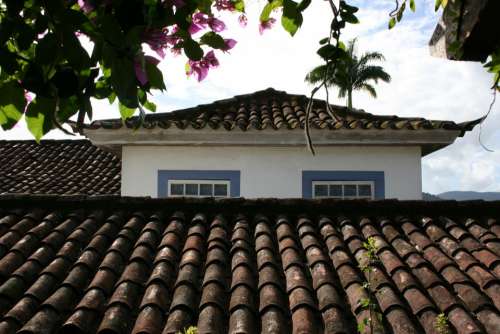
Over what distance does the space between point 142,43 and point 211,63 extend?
543mm

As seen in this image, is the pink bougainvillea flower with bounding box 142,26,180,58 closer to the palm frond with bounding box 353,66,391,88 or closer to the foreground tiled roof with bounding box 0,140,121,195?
the foreground tiled roof with bounding box 0,140,121,195

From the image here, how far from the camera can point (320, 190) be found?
31.2ft

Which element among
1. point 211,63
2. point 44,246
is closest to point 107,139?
point 44,246

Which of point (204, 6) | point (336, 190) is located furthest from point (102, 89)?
point (336, 190)

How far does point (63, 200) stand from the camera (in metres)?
5.33

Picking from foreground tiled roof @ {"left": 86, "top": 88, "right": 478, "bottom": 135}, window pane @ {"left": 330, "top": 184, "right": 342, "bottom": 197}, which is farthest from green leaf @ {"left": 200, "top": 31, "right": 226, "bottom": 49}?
window pane @ {"left": 330, "top": 184, "right": 342, "bottom": 197}

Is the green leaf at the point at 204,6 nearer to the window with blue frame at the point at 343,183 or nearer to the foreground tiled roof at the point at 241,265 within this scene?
the foreground tiled roof at the point at 241,265

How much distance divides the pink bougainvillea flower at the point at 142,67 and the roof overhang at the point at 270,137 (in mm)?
6996

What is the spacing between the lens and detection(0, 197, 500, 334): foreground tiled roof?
132 inches

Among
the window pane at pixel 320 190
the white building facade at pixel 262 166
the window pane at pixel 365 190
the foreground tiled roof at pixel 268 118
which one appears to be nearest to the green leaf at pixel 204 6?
the foreground tiled roof at pixel 268 118

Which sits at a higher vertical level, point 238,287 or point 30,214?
point 30,214

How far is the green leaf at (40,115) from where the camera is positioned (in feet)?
6.22

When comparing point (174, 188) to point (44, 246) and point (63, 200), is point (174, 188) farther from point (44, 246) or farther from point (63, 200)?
point (44, 246)

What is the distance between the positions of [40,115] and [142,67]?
0.42m
